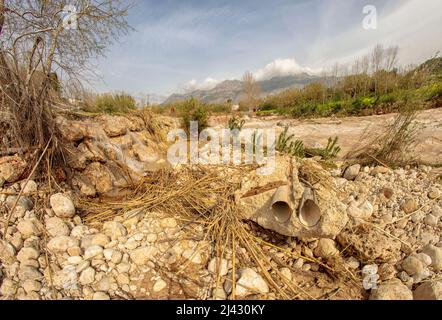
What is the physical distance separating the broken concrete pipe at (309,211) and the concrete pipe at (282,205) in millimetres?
81

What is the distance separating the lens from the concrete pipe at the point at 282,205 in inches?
58.2

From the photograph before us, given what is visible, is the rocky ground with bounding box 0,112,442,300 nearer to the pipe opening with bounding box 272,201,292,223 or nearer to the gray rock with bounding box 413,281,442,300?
the gray rock with bounding box 413,281,442,300

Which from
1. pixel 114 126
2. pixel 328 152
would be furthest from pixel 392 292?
pixel 114 126

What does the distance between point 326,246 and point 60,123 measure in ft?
8.13

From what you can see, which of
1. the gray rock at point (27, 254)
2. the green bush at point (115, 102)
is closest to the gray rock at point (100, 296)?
the gray rock at point (27, 254)

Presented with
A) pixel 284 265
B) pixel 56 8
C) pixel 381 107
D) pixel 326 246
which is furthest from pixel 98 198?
pixel 381 107

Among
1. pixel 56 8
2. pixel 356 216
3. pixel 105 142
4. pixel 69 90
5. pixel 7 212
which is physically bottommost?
pixel 356 216

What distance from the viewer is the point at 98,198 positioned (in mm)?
1927

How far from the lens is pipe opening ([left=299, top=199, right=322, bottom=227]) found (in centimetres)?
140

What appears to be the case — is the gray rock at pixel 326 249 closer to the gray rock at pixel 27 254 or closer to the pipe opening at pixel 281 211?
the pipe opening at pixel 281 211

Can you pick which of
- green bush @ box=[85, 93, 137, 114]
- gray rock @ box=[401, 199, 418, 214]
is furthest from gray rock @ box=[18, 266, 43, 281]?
green bush @ box=[85, 93, 137, 114]

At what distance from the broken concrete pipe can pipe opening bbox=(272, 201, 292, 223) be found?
0.28ft
